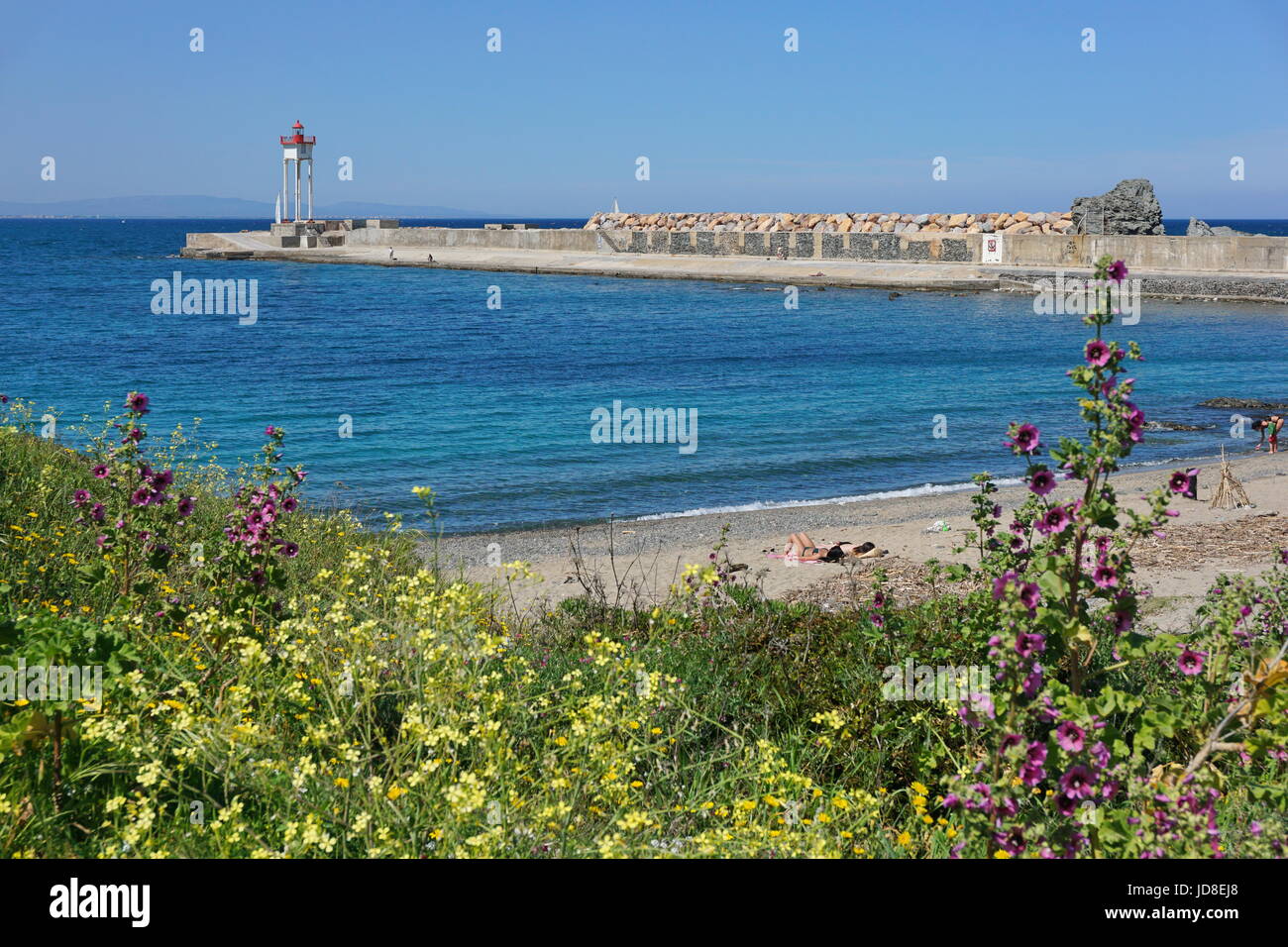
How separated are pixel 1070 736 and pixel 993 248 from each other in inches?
2220

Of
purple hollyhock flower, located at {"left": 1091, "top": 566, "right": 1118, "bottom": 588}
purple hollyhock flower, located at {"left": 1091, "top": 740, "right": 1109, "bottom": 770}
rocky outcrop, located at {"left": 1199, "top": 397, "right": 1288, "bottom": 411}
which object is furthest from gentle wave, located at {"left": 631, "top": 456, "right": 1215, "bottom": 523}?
purple hollyhock flower, located at {"left": 1091, "top": 740, "right": 1109, "bottom": 770}

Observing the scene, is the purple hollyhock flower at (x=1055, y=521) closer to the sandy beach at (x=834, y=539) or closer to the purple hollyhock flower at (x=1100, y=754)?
the purple hollyhock flower at (x=1100, y=754)

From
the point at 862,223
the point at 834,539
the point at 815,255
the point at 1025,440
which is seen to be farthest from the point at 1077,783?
the point at 862,223

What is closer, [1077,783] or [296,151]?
[1077,783]

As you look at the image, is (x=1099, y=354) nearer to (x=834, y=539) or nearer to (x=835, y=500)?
(x=834, y=539)

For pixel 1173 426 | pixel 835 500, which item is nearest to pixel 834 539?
pixel 835 500

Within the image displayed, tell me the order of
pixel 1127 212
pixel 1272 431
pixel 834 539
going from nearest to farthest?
pixel 834 539
pixel 1272 431
pixel 1127 212

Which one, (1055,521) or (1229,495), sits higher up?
(1055,521)

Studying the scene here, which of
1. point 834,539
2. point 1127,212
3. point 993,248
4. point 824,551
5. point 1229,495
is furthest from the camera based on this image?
point 993,248

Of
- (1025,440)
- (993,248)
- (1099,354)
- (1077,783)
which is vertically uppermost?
(993,248)

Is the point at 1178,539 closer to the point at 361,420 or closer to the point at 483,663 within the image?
the point at 483,663

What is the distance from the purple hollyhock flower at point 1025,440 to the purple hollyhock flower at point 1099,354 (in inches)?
11.5

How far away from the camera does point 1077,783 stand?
288cm

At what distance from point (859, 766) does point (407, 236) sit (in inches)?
3176
